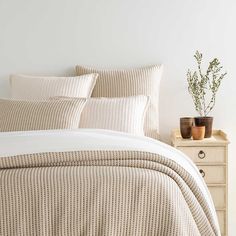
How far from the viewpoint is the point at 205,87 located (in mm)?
4316

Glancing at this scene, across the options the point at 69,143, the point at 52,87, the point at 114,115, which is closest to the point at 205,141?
the point at 114,115

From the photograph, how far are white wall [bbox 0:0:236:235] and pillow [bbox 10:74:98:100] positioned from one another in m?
0.30

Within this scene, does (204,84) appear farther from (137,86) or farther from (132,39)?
(132,39)

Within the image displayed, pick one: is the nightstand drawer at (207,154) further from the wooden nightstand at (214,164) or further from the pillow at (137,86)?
the pillow at (137,86)

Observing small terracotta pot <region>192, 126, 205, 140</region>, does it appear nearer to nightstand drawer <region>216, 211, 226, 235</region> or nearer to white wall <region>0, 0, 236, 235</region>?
white wall <region>0, 0, 236, 235</region>

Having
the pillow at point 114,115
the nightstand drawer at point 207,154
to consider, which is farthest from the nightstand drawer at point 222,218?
the pillow at point 114,115

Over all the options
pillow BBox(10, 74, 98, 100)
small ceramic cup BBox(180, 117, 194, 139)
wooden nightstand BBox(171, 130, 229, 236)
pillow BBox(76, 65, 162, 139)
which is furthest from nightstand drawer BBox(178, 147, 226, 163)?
pillow BBox(10, 74, 98, 100)

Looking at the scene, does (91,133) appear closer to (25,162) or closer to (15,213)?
(25,162)

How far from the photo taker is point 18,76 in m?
4.27

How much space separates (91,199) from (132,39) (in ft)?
7.17

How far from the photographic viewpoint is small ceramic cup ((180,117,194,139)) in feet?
13.4

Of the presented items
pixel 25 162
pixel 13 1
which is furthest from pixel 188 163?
pixel 13 1

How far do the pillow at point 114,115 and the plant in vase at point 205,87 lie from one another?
0.51 metres

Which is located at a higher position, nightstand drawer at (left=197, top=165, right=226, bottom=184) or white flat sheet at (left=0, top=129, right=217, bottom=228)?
white flat sheet at (left=0, top=129, right=217, bottom=228)
